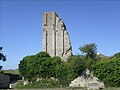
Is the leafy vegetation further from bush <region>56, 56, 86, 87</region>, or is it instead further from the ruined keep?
the ruined keep

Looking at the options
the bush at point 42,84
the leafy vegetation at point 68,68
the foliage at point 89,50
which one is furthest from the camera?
the foliage at point 89,50

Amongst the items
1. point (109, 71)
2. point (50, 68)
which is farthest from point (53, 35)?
point (109, 71)

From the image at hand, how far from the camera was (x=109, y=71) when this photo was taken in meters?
44.0

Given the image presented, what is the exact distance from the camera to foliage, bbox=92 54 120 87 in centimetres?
4347

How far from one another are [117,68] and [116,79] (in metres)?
1.31

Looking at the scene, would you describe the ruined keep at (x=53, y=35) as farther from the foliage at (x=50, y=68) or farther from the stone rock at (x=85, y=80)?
the stone rock at (x=85, y=80)

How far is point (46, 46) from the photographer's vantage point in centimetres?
5731

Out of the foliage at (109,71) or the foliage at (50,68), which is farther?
Answer: the foliage at (50,68)

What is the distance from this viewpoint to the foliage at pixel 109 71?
43469 mm

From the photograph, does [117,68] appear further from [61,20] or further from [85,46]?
[61,20]

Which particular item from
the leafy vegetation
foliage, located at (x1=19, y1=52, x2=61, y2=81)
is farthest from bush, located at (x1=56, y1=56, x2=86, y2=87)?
foliage, located at (x1=19, y1=52, x2=61, y2=81)

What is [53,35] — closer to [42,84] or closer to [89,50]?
[89,50]

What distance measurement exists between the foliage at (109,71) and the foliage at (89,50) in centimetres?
342

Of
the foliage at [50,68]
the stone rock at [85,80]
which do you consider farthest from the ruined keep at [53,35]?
the stone rock at [85,80]
